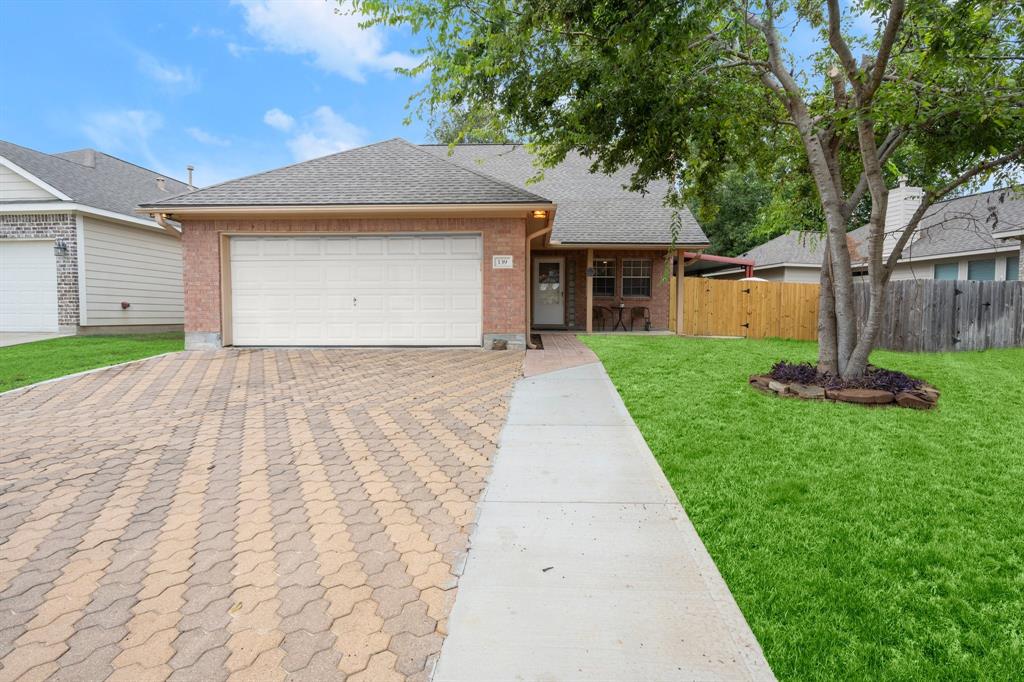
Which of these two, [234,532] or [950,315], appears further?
[950,315]

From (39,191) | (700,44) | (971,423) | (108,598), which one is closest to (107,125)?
(39,191)

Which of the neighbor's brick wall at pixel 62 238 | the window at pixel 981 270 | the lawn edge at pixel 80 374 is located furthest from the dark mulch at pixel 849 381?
the neighbor's brick wall at pixel 62 238

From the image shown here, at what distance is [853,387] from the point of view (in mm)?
6453

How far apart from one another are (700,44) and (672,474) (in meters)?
5.47

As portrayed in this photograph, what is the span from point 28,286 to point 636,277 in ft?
53.9

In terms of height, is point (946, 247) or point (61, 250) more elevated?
point (946, 247)

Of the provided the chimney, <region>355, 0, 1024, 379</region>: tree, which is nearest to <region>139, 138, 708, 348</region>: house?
<region>355, 0, 1024, 379</region>: tree

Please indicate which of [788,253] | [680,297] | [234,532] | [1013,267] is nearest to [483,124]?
[234,532]

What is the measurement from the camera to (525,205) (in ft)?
33.7

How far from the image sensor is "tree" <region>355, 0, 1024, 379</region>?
5.47 meters

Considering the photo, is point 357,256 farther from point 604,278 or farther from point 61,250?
point 61,250

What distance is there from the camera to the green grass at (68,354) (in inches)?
322

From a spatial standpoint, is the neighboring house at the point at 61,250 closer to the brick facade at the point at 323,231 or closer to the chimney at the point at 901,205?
the brick facade at the point at 323,231

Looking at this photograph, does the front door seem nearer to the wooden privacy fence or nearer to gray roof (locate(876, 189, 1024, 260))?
the wooden privacy fence
